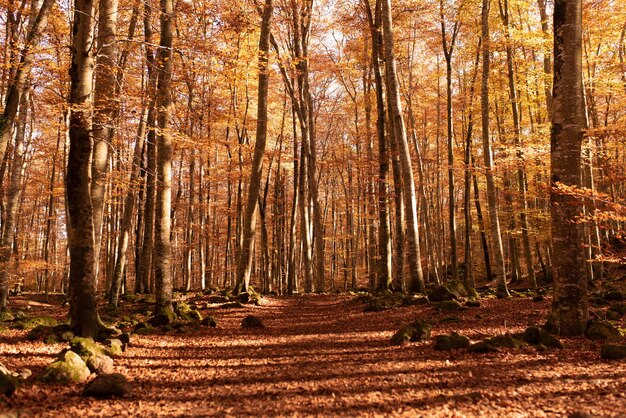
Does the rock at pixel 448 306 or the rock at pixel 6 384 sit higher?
the rock at pixel 6 384

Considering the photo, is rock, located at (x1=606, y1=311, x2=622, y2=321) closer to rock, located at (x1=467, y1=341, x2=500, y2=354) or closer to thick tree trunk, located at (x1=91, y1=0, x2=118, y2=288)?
rock, located at (x1=467, y1=341, x2=500, y2=354)

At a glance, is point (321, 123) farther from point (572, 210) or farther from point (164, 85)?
point (572, 210)

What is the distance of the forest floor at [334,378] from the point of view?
4035 millimetres

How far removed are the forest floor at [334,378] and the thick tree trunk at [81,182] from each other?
2.42 ft

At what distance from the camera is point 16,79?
8633 mm

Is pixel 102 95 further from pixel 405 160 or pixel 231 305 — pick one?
pixel 405 160

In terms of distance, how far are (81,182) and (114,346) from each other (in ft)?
8.79

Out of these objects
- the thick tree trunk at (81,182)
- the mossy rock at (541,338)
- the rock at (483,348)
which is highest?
the thick tree trunk at (81,182)

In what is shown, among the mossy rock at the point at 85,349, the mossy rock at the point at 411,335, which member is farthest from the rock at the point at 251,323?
the mossy rock at the point at 85,349

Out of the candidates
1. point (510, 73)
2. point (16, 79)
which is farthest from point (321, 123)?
point (16, 79)

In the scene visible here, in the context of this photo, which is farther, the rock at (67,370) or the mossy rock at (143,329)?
the mossy rock at (143,329)

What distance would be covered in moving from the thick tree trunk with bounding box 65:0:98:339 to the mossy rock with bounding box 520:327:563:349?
703cm

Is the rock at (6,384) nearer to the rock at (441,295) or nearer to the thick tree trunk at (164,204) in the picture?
the thick tree trunk at (164,204)

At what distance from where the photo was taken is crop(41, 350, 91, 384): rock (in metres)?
4.73
